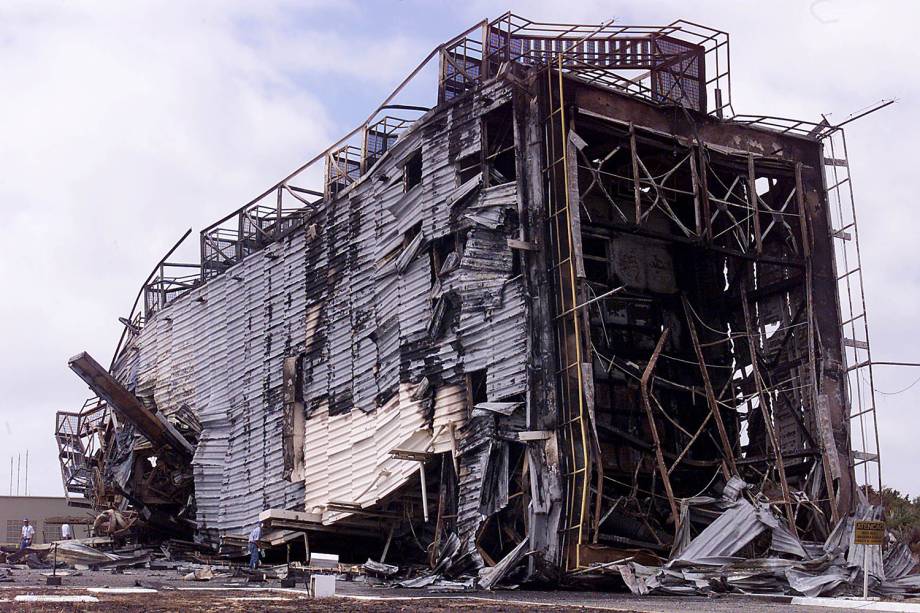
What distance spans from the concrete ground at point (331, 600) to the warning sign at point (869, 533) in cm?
87

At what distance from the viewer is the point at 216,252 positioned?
36594 millimetres

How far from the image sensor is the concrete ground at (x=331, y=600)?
13.6 m

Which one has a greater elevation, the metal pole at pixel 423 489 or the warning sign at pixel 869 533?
the metal pole at pixel 423 489

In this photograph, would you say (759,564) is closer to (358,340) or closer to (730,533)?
(730,533)

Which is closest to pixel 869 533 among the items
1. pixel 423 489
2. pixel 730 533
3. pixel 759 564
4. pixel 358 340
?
pixel 759 564

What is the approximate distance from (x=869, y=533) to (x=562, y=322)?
7.77m

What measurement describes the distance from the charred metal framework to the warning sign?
5749mm

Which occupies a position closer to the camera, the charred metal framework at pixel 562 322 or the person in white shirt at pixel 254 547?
the charred metal framework at pixel 562 322

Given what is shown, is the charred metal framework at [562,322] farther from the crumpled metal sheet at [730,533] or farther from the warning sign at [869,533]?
the warning sign at [869,533]

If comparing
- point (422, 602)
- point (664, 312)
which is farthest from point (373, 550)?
point (422, 602)

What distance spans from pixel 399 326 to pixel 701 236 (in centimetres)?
658

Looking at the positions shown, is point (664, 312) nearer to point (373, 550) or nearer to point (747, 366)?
point (747, 366)

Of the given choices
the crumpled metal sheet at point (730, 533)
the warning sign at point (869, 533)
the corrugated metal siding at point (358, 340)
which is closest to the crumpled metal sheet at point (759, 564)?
the crumpled metal sheet at point (730, 533)

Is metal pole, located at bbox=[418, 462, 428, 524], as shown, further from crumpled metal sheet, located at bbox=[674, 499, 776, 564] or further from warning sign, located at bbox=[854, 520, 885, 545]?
warning sign, located at bbox=[854, 520, 885, 545]
